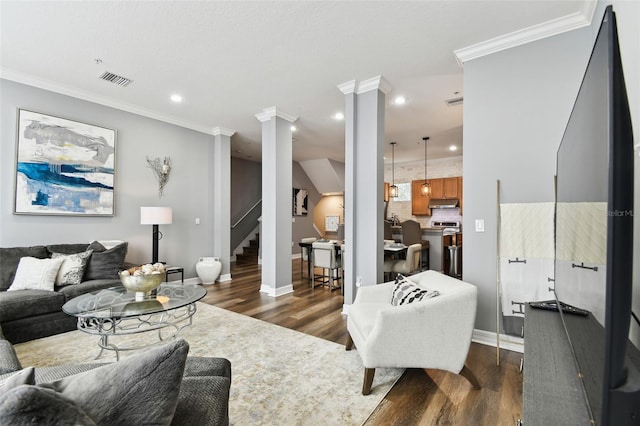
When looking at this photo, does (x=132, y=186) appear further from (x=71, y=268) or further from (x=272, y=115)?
(x=272, y=115)

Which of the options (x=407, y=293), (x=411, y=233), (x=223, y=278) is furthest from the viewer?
(x=223, y=278)

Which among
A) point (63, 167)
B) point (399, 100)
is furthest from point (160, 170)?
point (399, 100)

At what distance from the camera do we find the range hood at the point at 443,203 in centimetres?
778

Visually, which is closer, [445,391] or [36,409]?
[36,409]

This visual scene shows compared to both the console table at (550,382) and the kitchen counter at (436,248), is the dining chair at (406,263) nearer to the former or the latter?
the kitchen counter at (436,248)

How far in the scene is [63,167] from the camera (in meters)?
3.75

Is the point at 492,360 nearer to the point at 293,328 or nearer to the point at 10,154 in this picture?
the point at 293,328

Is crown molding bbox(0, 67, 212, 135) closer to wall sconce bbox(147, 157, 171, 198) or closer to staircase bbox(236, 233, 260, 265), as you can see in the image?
wall sconce bbox(147, 157, 171, 198)

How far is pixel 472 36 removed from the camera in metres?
2.70

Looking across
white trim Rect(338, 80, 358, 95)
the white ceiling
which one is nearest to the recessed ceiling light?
the white ceiling

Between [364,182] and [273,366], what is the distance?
2274 millimetres

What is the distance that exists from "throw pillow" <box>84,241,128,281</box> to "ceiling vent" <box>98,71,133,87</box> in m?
2.07

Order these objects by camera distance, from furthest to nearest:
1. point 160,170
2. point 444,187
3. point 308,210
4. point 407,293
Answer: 1. point 308,210
2. point 444,187
3. point 160,170
4. point 407,293

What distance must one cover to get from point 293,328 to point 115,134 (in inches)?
151
